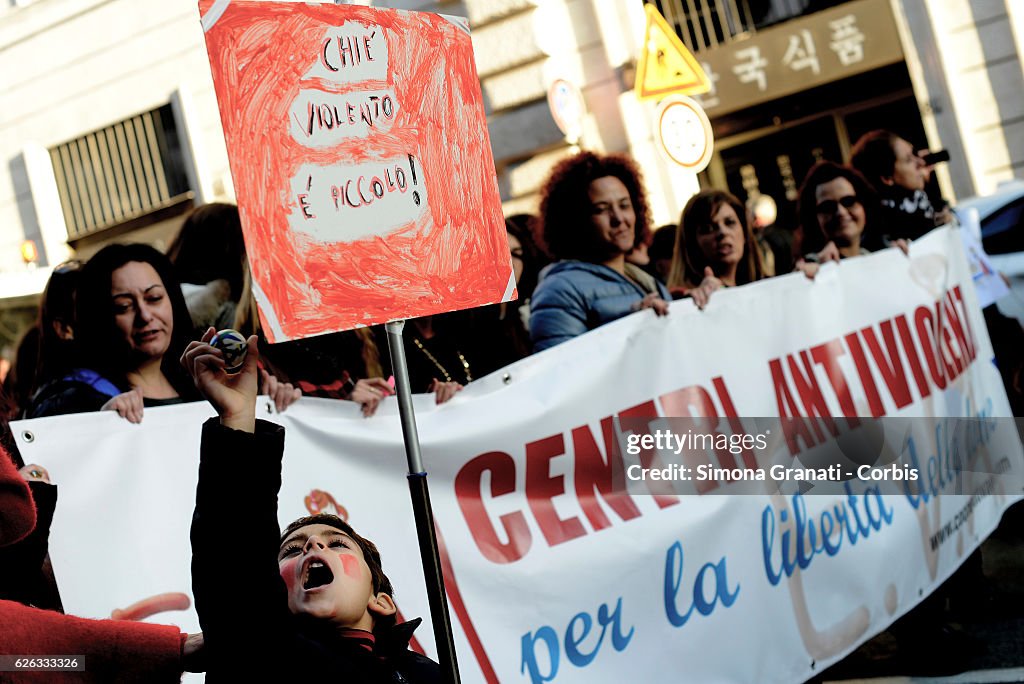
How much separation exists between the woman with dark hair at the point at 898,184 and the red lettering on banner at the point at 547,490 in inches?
101

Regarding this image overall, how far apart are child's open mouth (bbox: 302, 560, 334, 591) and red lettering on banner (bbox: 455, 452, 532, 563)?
2.31 ft

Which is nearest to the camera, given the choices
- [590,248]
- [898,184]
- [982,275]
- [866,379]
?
[590,248]

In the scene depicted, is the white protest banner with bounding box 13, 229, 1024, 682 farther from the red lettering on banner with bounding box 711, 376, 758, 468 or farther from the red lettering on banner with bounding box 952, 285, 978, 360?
the red lettering on banner with bounding box 952, 285, 978, 360

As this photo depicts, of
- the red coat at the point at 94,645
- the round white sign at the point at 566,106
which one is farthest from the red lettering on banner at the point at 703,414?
the round white sign at the point at 566,106

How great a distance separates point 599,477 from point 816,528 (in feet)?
2.70

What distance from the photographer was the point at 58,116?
11.6m

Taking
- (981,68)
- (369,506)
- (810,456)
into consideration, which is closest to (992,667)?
(810,456)

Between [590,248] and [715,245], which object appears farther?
[715,245]

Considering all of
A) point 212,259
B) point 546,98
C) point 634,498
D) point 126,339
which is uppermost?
point 546,98

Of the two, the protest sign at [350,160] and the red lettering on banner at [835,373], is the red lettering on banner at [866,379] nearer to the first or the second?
the red lettering on banner at [835,373]

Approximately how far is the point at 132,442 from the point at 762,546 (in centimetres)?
180

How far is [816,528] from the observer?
3.45 metres

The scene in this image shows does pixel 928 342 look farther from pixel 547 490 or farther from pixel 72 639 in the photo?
pixel 72 639

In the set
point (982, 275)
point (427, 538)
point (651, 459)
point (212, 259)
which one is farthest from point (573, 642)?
point (982, 275)
